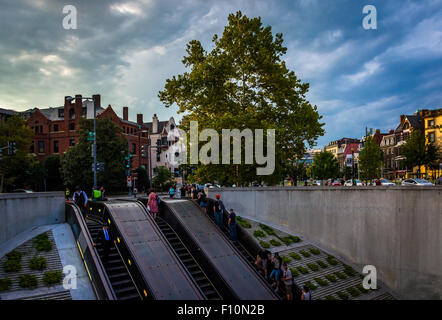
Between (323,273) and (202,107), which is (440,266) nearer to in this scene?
(323,273)

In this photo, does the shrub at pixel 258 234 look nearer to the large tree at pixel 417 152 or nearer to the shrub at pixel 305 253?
the shrub at pixel 305 253

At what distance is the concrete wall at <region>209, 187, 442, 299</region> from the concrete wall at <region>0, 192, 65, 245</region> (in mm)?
10957

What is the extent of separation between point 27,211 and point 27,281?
4830mm

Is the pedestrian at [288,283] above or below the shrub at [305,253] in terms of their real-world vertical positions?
above

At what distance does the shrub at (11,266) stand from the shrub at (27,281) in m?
0.54

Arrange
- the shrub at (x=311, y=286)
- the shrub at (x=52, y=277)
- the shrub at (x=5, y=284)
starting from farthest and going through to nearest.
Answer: the shrub at (x=311, y=286) < the shrub at (x=52, y=277) < the shrub at (x=5, y=284)

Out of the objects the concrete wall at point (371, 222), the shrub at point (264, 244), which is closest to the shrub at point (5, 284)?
the shrub at point (264, 244)

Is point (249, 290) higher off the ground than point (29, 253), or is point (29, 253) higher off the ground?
point (29, 253)

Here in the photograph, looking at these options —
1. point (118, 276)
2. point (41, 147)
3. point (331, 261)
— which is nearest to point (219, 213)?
point (118, 276)

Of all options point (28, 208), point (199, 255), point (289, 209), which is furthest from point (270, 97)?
point (28, 208)

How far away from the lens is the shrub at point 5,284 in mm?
11664

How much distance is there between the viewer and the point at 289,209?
23859 mm

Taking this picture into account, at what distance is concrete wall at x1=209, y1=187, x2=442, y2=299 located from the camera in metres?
18.2
